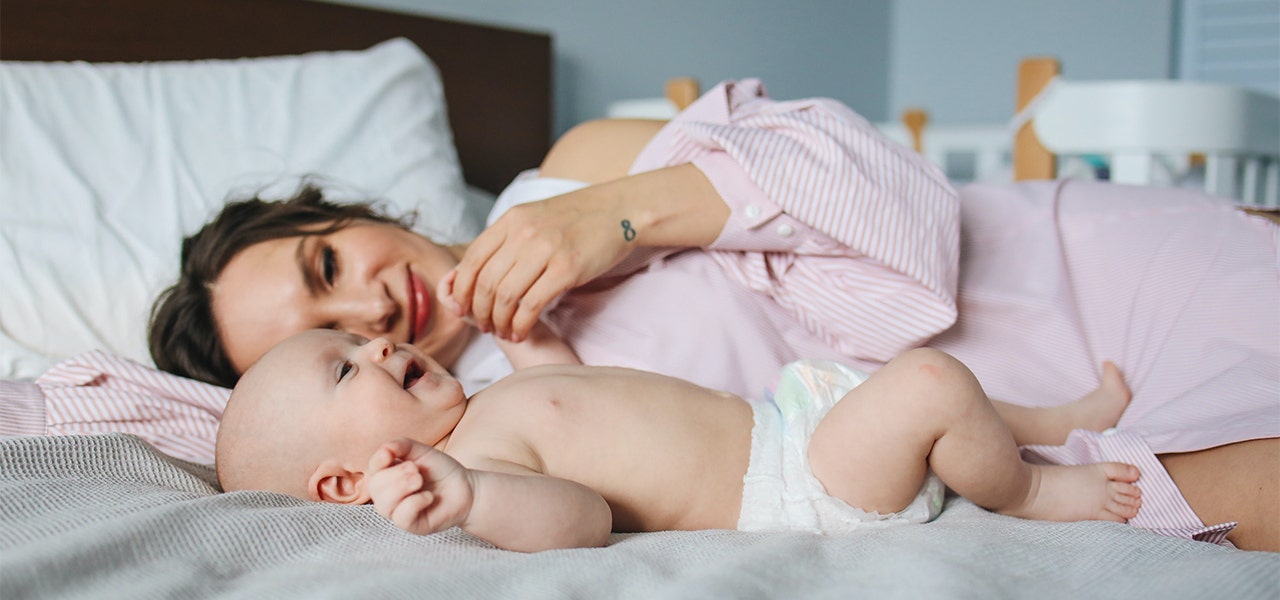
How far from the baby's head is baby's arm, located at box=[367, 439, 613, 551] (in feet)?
0.55

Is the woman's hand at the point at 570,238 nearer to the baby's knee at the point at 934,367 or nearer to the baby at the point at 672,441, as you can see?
the baby at the point at 672,441

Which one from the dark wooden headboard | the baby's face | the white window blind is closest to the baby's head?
the baby's face

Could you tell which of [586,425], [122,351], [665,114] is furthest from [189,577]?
[665,114]

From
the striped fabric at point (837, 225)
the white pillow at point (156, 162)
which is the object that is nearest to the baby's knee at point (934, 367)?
the striped fabric at point (837, 225)

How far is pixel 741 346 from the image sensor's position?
1.06 meters

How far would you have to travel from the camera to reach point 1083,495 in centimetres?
81

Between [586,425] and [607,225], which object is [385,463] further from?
[607,225]

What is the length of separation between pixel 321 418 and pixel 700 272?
0.47 meters

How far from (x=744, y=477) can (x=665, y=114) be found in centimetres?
149

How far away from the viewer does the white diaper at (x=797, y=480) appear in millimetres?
778

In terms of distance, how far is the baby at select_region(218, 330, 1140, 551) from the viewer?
2.48ft

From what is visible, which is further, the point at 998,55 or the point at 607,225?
the point at 998,55

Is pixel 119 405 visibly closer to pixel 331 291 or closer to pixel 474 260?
pixel 331 291

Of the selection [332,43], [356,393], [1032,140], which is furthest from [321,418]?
[1032,140]
